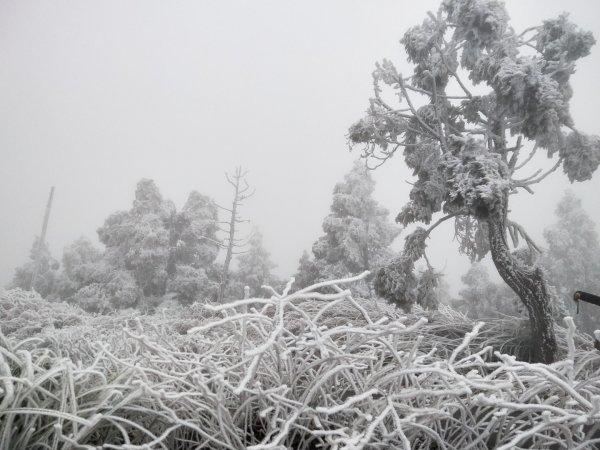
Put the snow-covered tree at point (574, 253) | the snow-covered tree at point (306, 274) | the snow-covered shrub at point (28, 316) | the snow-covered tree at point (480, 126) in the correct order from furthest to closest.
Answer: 1. the snow-covered tree at point (574, 253)
2. the snow-covered tree at point (306, 274)
3. the snow-covered shrub at point (28, 316)
4. the snow-covered tree at point (480, 126)

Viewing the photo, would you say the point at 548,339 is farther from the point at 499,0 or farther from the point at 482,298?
the point at 482,298

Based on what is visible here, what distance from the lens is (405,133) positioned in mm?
6680

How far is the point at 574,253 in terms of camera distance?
52.7ft

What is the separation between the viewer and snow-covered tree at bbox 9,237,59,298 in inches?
678

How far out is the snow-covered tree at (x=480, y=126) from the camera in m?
4.91

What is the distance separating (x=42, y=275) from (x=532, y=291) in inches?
803

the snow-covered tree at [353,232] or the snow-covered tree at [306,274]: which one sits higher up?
the snow-covered tree at [353,232]

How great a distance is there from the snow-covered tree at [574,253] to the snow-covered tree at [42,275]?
72.3ft

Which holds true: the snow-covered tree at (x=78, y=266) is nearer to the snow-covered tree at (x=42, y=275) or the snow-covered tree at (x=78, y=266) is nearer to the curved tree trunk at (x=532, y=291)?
the snow-covered tree at (x=42, y=275)

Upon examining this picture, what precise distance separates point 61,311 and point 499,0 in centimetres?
982

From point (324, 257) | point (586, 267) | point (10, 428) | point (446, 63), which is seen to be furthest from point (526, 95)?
point (586, 267)

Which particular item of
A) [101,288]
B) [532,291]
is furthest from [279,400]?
[101,288]

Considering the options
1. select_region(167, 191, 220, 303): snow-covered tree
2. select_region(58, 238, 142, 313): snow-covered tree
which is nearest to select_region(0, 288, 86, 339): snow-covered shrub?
select_region(58, 238, 142, 313): snow-covered tree

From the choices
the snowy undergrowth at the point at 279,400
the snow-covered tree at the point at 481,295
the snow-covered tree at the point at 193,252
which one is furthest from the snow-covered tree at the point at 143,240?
the snowy undergrowth at the point at 279,400
